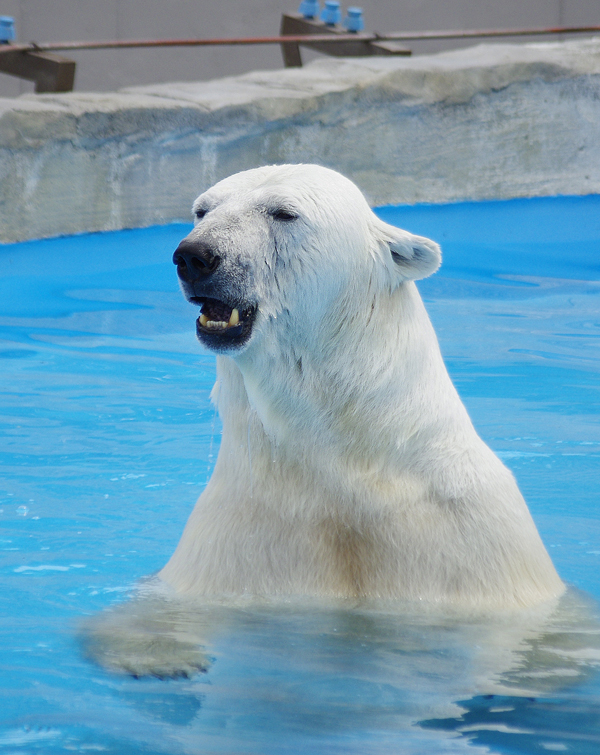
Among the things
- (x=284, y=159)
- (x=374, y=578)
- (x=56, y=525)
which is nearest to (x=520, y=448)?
(x=56, y=525)

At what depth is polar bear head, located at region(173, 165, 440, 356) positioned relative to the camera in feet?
6.72

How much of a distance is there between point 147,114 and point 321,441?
15.0 ft

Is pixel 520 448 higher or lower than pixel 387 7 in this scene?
lower

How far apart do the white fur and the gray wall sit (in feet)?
26.6

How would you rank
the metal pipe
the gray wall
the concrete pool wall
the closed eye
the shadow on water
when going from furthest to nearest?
1. the gray wall
2. the metal pipe
3. the concrete pool wall
4. the closed eye
5. the shadow on water

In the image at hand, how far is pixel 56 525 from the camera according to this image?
3486 mm

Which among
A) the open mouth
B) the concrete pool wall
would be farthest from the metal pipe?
the open mouth

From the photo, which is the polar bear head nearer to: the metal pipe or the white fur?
the white fur

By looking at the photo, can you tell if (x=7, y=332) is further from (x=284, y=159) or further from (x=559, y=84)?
(x=559, y=84)

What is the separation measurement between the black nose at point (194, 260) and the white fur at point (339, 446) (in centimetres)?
13

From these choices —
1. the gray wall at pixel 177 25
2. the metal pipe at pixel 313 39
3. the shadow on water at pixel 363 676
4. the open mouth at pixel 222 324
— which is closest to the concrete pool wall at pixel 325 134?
the metal pipe at pixel 313 39

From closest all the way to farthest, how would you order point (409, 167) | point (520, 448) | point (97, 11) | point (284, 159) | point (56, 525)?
1. point (56, 525)
2. point (520, 448)
3. point (284, 159)
4. point (409, 167)
5. point (97, 11)

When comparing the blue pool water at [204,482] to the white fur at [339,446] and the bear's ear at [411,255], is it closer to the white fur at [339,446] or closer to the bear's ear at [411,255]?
the white fur at [339,446]

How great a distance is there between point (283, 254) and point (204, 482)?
6.30 ft
